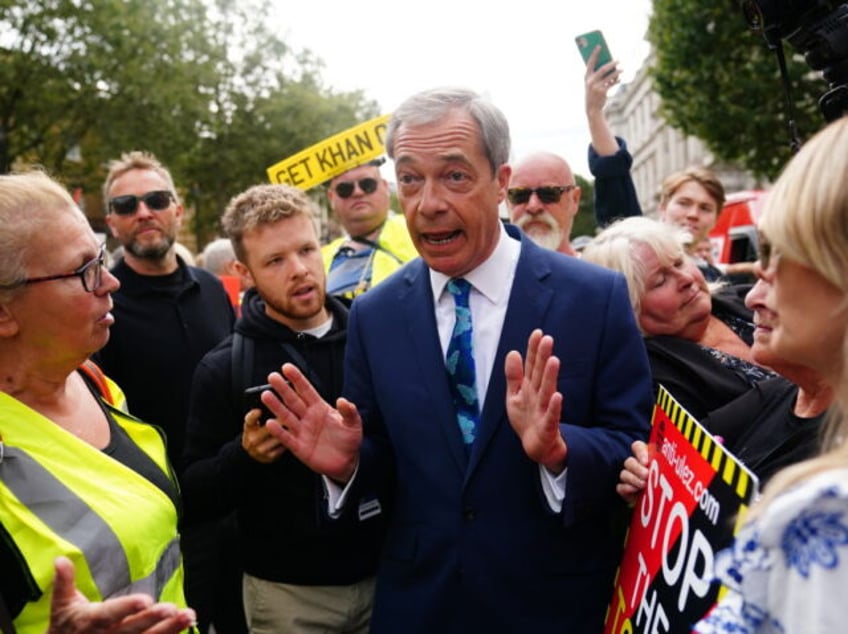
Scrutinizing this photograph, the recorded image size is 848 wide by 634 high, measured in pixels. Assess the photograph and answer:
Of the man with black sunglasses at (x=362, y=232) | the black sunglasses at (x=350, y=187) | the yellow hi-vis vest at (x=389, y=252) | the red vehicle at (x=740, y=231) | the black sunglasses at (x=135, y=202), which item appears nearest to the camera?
the black sunglasses at (x=135, y=202)

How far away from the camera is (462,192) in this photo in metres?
2.38

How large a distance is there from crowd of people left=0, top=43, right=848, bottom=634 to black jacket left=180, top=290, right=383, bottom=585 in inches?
0.4

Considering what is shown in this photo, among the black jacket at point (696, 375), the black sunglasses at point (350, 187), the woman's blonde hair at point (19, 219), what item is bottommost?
the black jacket at point (696, 375)

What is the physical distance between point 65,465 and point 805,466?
1.61 metres

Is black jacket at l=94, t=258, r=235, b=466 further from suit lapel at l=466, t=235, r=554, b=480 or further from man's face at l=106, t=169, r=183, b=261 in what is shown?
suit lapel at l=466, t=235, r=554, b=480

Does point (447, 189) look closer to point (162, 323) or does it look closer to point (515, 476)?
point (515, 476)

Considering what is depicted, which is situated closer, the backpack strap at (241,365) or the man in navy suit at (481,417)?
the man in navy suit at (481,417)

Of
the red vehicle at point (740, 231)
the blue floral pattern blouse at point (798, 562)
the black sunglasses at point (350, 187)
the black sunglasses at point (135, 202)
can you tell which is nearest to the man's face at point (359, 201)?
the black sunglasses at point (350, 187)

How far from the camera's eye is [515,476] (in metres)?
2.24

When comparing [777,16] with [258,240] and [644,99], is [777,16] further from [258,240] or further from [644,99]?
[644,99]

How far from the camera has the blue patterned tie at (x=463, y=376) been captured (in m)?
2.31

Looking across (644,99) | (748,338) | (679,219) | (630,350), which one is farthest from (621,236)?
(644,99)

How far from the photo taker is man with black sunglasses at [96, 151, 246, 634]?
355 cm

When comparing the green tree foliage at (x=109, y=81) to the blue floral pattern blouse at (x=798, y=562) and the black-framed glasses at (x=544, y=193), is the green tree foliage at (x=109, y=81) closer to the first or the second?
the black-framed glasses at (x=544, y=193)
